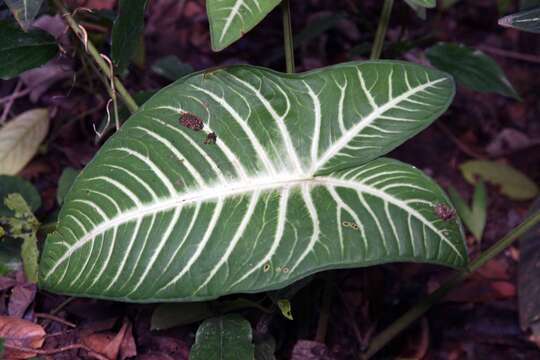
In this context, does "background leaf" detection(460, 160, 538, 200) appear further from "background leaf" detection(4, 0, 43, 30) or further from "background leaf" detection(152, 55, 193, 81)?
"background leaf" detection(4, 0, 43, 30)

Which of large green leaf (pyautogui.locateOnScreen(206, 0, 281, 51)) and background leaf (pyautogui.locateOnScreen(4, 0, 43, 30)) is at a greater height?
background leaf (pyautogui.locateOnScreen(4, 0, 43, 30))

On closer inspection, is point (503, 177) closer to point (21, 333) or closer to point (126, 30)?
point (126, 30)

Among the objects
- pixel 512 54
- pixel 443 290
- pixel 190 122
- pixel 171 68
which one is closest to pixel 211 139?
pixel 190 122

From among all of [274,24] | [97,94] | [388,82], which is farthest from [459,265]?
[274,24]

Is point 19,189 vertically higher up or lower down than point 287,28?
lower down

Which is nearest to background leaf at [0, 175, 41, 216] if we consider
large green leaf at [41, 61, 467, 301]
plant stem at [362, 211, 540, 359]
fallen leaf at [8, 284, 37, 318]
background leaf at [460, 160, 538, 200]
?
fallen leaf at [8, 284, 37, 318]

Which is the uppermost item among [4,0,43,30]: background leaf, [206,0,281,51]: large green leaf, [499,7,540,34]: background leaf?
[4,0,43,30]: background leaf

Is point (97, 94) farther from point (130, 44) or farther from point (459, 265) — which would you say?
Result: point (459, 265)
